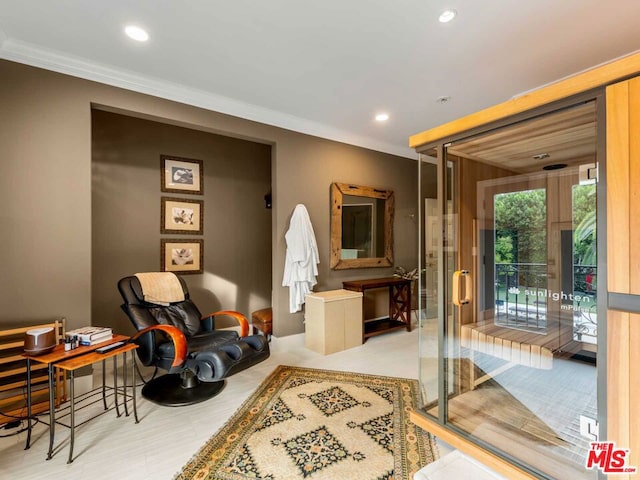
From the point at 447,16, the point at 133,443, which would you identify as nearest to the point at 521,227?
the point at 447,16

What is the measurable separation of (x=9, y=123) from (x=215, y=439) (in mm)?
2925

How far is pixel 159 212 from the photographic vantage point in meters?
3.99

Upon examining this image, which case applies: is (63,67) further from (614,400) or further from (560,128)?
(614,400)

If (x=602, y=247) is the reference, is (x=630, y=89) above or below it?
above

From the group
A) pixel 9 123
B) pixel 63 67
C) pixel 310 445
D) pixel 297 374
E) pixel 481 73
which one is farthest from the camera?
pixel 297 374

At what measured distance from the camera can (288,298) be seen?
4.01 m

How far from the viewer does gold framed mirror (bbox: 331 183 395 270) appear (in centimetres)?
443

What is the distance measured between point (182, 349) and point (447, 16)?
3.08 meters

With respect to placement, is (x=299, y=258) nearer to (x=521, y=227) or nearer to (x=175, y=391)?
(x=175, y=391)

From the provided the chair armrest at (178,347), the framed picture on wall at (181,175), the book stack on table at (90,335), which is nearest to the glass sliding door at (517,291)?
the chair armrest at (178,347)

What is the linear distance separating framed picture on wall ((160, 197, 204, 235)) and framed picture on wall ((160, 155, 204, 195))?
15 cm

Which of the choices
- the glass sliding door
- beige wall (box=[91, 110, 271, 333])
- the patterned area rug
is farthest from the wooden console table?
the glass sliding door

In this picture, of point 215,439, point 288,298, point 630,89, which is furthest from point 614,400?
point 288,298

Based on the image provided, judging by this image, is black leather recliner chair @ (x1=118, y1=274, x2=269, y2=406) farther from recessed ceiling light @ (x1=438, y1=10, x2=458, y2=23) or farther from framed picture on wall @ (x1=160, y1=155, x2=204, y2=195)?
recessed ceiling light @ (x1=438, y1=10, x2=458, y2=23)
